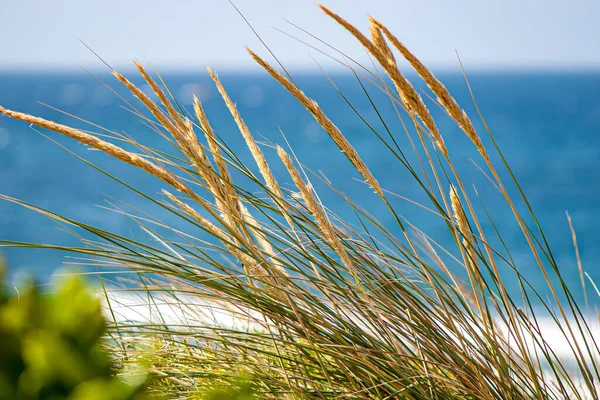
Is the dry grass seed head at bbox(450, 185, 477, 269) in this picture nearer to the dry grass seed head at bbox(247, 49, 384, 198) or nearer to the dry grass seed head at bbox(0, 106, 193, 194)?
the dry grass seed head at bbox(247, 49, 384, 198)

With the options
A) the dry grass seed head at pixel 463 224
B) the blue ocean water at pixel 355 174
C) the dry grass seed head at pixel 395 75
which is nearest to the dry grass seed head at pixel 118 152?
the dry grass seed head at pixel 395 75

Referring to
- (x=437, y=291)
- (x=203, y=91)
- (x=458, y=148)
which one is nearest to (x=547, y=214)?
(x=458, y=148)

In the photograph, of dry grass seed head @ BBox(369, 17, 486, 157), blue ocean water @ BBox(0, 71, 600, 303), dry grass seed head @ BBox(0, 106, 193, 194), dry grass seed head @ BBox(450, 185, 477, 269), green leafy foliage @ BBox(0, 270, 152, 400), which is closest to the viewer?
green leafy foliage @ BBox(0, 270, 152, 400)

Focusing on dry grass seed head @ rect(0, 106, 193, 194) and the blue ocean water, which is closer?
dry grass seed head @ rect(0, 106, 193, 194)

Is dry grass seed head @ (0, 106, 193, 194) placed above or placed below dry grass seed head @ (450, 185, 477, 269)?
above

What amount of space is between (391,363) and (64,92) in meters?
67.1

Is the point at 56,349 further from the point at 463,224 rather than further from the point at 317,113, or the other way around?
the point at 463,224

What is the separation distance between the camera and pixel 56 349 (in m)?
0.45

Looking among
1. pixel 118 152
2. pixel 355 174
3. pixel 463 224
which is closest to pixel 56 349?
pixel 118 152

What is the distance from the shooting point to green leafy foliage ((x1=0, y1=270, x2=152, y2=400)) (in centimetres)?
45

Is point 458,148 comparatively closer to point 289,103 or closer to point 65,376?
point 289,103

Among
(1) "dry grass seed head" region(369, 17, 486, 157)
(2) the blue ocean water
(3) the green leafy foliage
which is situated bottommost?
(3) the green leafy foliage

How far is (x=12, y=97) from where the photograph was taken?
56.6 m

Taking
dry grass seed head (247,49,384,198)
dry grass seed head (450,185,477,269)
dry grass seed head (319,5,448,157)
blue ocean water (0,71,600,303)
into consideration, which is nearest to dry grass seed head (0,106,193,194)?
dry grass seed head (247,49,384,198)
